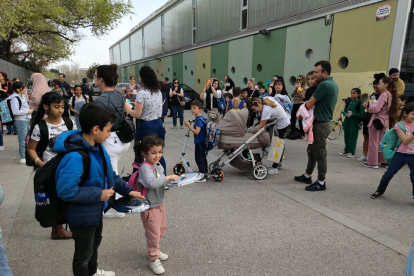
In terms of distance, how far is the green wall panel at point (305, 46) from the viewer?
35.8 ft

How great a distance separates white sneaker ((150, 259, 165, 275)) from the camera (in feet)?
8.48

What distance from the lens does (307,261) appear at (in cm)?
277

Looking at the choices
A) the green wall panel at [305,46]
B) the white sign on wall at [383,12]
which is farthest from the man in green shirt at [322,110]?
the green wall panel at [305,46]

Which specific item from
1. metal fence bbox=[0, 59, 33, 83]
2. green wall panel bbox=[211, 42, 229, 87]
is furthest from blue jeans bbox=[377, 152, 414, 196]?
metal fence bbox=[0, 59, 33, 83]

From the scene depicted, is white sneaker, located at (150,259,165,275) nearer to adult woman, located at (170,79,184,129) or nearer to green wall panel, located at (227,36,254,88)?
adult woman, located at (170,79,184,129)

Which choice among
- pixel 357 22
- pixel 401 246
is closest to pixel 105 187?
pixel 401 246

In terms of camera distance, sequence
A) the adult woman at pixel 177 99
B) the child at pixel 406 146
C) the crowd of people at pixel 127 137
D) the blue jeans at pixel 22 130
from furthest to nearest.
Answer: the adult woman at pixel 177 99 < the blue jeans at pixel 22 130 < the child at pixel 406 146 < the crowd of people at pixel 127 137

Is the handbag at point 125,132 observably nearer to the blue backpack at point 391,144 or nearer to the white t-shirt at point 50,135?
the white t-shirt at point 50,135

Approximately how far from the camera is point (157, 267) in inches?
102

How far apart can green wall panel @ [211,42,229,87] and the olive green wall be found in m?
0.65

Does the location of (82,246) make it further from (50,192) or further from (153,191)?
(153,191)

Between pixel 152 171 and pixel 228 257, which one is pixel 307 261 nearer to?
pixel 228 257

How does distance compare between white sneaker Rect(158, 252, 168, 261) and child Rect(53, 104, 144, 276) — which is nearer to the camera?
child Rect(53, 104, 144, 276)

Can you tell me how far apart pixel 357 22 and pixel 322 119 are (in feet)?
23.0
